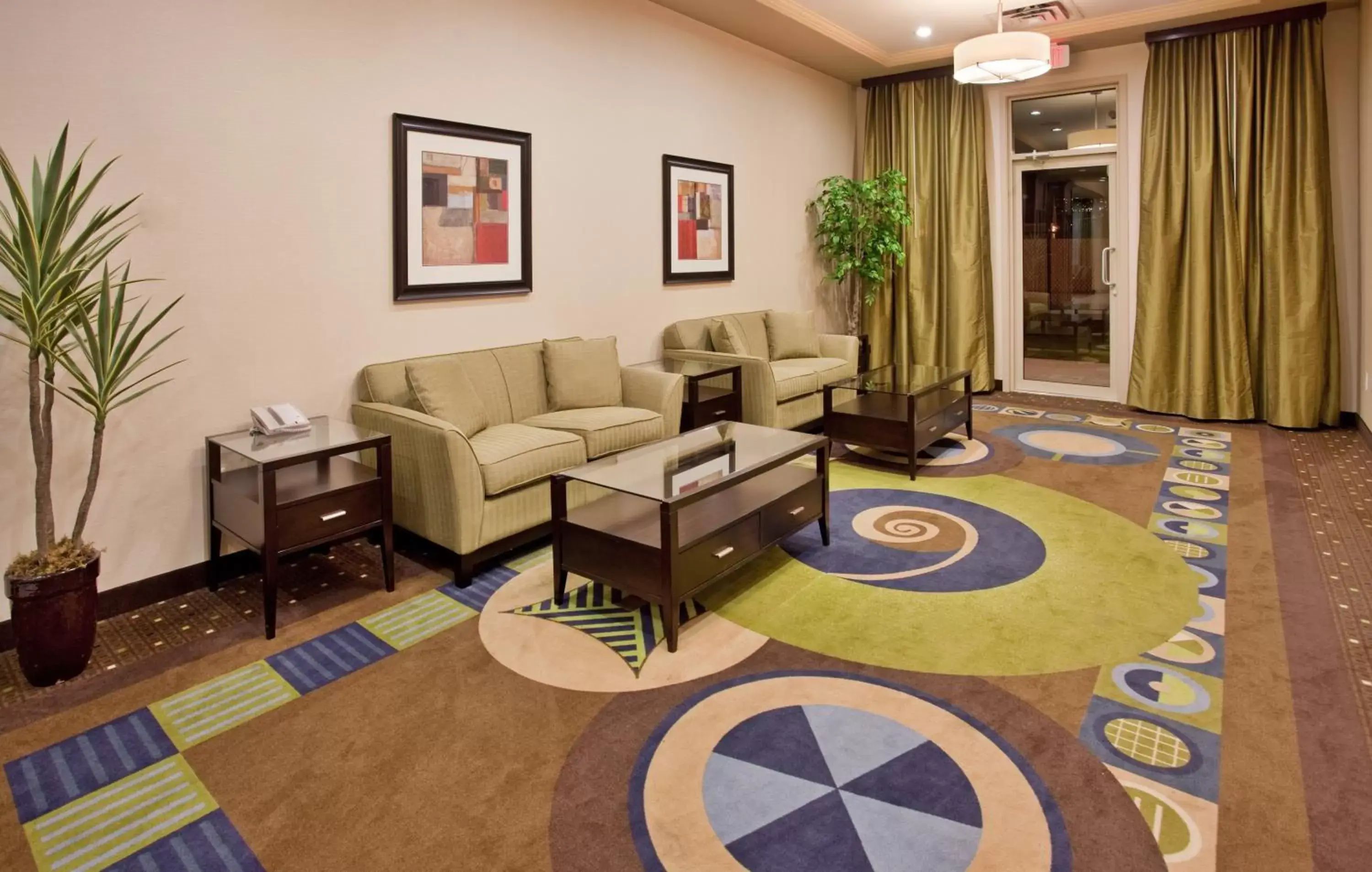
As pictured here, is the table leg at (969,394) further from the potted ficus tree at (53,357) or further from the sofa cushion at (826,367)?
the potted ficus tree at (53,357)

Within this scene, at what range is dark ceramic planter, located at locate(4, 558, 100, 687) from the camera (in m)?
2.51

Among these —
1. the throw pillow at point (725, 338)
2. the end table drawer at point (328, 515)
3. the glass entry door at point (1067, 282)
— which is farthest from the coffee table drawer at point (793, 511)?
the glass entry door at point (1067, 282)

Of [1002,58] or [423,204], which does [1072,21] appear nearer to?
[1002,58]

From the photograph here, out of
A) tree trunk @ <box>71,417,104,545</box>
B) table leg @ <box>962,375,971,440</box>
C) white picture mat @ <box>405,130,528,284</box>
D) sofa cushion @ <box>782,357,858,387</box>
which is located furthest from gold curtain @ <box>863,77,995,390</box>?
tree trunk @ <box>71,417,104,545</box>

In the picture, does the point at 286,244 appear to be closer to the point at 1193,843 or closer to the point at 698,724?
the point at 698,724

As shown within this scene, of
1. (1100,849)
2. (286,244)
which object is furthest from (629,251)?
(1100,849)

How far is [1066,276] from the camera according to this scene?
7.06 m

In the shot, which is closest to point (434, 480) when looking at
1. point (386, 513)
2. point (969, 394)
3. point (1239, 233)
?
point (386, 513)

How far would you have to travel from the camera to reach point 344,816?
1.98 metres

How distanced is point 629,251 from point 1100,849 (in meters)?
4.21

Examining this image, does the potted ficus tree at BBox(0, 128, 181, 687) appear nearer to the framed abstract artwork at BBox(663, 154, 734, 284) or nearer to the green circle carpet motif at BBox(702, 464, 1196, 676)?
the green circle carpet motif at BBox(702, 464, 1196, 676)

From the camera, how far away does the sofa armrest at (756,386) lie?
5.21m

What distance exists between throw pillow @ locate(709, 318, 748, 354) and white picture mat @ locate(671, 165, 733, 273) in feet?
1.47

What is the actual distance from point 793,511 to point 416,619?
1518 millimetres
